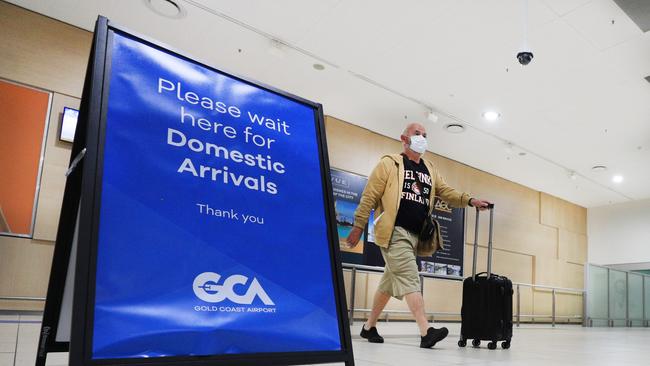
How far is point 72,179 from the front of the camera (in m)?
1.21

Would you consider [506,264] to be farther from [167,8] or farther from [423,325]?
[167,8]

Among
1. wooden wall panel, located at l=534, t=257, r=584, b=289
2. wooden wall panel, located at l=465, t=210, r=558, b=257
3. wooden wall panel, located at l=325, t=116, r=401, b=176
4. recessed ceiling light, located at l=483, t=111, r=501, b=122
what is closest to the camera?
recessed ceiling light, located at l=483, t=111, r=501, b=122

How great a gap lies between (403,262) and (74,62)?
401 centimetres

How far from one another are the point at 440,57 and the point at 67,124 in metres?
3.88

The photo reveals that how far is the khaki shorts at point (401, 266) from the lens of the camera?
8.80 feet

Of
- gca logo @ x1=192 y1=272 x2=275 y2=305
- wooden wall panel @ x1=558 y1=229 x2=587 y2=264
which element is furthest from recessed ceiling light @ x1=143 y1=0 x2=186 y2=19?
wooden wall panel @ x1=558 y1=229 x2=587 y2=264

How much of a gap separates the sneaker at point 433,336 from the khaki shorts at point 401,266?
25 cm

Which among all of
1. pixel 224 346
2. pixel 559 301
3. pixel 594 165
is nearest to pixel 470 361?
pixel 224 346

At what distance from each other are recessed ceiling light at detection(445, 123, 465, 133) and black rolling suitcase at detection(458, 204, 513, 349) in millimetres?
4246

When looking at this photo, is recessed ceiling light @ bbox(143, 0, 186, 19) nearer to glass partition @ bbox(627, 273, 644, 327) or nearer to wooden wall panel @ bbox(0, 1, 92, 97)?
wooden wall panel @ bbox(0, 1, 92, 97)

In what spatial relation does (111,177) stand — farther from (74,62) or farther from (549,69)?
(549,69)

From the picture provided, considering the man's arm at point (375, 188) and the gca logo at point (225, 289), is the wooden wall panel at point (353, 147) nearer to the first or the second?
the man's arm at point (375, 188)

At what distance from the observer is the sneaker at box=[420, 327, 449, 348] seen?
2594 mm

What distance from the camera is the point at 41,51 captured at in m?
4.52
